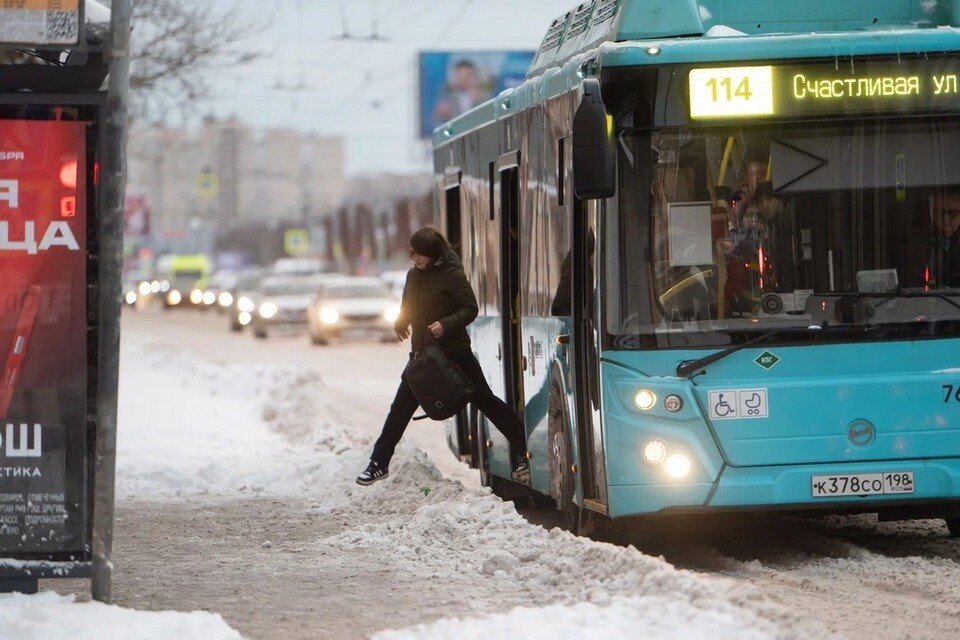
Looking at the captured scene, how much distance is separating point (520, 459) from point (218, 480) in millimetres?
3673

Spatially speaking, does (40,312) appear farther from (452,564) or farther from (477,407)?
(477,407)

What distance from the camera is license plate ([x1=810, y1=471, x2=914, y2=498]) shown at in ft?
31.8

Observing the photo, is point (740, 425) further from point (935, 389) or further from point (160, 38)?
point (160, 38)

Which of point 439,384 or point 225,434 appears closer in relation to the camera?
point 439,384

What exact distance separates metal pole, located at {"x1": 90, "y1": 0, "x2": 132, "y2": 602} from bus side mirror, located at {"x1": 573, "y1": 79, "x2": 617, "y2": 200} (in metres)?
2.29

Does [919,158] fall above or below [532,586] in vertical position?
above

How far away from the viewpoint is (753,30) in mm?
10109

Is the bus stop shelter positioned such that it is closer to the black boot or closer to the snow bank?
the snow bank

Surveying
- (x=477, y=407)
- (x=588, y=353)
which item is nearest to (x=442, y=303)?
(x=477, y=407)

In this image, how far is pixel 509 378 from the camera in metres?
13.0

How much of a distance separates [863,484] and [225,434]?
1101 cm

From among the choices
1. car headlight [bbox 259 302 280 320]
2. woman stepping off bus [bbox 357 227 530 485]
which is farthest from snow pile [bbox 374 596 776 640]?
car headlight [bbox 259 302 280 320]

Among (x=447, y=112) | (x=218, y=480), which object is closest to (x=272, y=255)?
(x=447, y=112)

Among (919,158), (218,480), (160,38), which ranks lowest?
(218,480)
